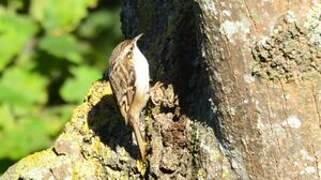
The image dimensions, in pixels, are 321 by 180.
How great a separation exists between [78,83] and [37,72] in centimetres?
28

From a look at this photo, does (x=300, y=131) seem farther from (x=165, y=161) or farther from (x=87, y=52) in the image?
(x=87, y=52)

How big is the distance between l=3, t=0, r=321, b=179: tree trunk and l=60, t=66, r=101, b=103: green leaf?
2.55 m

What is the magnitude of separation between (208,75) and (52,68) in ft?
10.6

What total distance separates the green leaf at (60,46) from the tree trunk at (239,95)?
2556 millimetres

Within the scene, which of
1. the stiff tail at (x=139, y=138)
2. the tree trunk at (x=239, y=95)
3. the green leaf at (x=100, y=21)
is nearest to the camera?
the tree trunk at (x=239, y=95)

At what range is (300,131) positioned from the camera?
13.2 feet

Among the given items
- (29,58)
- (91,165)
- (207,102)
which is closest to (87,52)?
(29,58)

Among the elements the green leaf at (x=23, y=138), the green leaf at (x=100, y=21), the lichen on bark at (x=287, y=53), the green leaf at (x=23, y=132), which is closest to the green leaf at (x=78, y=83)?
the green leaf at (x=23, y=132)

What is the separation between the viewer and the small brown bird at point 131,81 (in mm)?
4629

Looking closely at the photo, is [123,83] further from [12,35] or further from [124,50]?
[12,35]

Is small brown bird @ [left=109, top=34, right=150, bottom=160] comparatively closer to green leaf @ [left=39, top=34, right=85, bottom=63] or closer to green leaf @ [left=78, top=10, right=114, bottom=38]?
green leaf @ [left=39, top=34, right=85, bottom=63]

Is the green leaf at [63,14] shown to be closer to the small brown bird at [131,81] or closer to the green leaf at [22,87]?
the green leaf at [22,87]

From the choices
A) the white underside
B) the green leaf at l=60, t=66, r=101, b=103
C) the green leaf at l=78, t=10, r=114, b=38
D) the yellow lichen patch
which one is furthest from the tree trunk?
the green leaf at l=78, t=10, r=114, b=38

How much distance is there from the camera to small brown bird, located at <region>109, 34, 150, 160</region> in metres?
4.63
